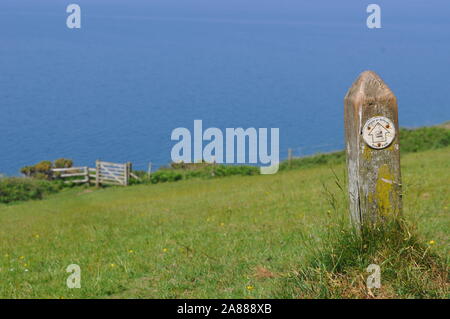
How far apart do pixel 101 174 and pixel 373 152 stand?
39.2m

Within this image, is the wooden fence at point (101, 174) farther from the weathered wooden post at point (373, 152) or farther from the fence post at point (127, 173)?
the weathered wooden post at point (373, 152)

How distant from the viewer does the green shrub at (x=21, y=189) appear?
37156mm

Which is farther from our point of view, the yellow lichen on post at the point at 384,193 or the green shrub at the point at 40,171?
the green shrub at the point at 40,171

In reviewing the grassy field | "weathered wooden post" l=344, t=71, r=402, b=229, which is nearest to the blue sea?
the grassy field

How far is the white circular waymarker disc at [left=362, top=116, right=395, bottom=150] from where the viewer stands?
6512mm

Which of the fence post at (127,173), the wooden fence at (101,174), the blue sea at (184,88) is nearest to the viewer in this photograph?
the fence post at (127,173)

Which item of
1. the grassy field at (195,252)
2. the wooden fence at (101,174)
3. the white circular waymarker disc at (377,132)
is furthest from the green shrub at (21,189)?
the white circular waymarker disc at (377,132)

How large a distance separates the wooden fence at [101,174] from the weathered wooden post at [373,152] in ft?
121

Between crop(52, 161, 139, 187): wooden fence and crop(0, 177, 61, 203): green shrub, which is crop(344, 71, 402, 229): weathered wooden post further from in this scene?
crop(52, 161, 139, 187): wooden fence

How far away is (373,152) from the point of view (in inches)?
259

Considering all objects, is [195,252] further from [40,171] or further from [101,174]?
[40,171]

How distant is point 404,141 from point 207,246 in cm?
3285

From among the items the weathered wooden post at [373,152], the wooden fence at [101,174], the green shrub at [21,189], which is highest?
the weathered wooden post at [373,152]
